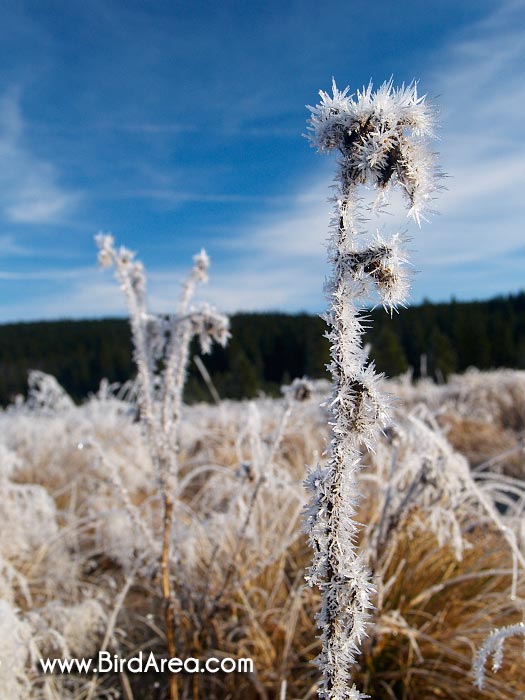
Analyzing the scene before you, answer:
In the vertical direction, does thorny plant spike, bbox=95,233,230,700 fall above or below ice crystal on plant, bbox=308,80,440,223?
below

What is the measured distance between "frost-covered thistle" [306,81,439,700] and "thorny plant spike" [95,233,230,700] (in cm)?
98

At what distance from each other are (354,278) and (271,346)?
1939 inches

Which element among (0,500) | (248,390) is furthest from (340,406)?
A: (248,390)

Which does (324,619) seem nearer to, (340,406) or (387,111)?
(340,406)

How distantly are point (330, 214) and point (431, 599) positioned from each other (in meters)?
2.24

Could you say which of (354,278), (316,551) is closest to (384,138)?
(354,278)

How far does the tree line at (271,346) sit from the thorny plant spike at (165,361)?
76.6ft

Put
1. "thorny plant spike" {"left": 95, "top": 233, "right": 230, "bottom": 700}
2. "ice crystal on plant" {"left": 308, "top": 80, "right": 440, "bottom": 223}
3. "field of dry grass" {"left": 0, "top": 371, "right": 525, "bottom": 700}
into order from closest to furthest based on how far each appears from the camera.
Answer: "ice crystal on plant" {"left": 308, "top": 80, "right": 440, "bottom": 223} → "thorny plant spike" {"left": 95, "top": 233, "right": 230, "bottom": 700} → "field of dry grass" {"left": 0, "top": 371, "right": 525, "bottom": 700}

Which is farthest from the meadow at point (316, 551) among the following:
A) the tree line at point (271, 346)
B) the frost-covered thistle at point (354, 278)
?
the tree line at point (271, 346)

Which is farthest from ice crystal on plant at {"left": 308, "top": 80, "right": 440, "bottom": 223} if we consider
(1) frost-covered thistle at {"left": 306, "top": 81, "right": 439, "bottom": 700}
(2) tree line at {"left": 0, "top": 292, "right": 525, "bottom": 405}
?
(2) tree line at {"left": 0, "top": 292, "right": 525, "bottom": 405}

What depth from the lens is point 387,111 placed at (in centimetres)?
74

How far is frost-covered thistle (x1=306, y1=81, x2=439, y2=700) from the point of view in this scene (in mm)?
738

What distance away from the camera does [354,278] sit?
749 mm

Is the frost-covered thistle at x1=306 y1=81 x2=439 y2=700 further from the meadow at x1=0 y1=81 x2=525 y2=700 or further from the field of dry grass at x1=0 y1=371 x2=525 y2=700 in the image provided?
the field of dry grass at x1=0 y1=371 x2=525 y2=700
